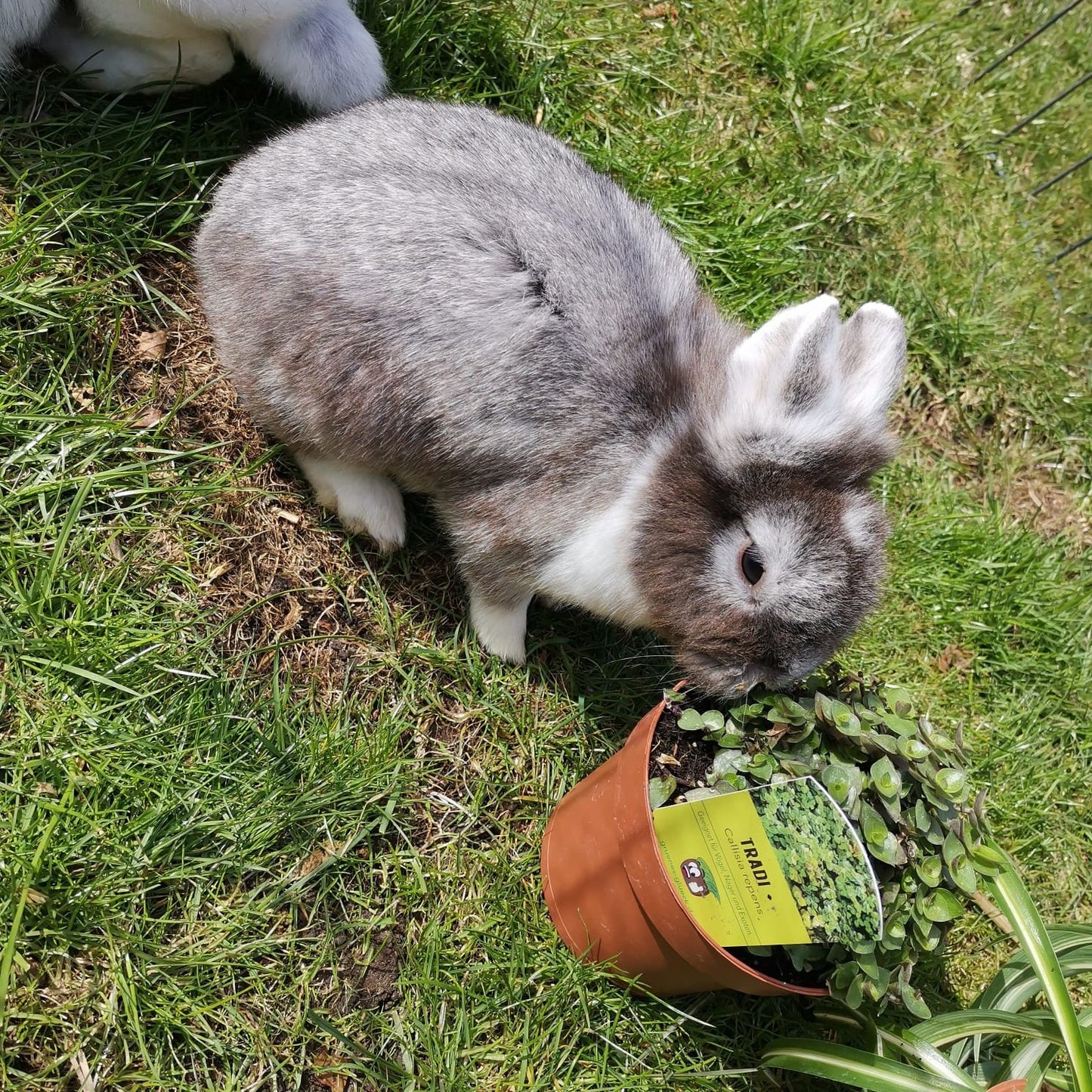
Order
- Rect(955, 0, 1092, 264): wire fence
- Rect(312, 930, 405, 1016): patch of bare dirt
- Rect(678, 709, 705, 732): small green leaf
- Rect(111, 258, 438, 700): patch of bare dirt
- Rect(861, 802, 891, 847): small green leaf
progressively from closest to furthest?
Rect(861, 802, 891, 847): small green leaf
Rect(678, 709, 705, 732): small green leaf
Rect(312, 930, 405, 1016): patch of bare dirt
Rect(111, 258, 438, 700): patch of bare dirt
Rect(955, 0, 1092, 264): wire fence

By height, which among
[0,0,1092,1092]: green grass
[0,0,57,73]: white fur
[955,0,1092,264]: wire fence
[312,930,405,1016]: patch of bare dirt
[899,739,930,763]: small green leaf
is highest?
[955,0,1092,264]: wire fence

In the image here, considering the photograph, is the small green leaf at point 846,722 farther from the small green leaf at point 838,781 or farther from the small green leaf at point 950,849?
the small green leaf at point 950,849

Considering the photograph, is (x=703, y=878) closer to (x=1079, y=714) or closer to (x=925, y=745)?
(x=925, y=745)

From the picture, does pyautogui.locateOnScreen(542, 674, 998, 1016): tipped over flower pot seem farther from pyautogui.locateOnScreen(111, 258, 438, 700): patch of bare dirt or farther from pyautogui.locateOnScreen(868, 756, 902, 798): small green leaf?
pyautogui.locateOnScreen(111, 258, 438, 700): patch of bare dirt

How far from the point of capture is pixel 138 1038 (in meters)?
2.76

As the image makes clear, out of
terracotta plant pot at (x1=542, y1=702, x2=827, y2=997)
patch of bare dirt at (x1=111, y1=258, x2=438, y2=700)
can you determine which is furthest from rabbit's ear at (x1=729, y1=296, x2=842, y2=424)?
patch of bare dirt at (x1=111, y1=258, x2=438, y2=700)

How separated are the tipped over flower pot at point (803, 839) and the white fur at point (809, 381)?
2.36ft

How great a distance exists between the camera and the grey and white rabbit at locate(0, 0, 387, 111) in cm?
306

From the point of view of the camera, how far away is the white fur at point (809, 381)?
2709mm

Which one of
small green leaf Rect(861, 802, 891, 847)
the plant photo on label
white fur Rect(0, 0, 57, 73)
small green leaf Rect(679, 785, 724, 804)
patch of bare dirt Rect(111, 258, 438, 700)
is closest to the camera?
the plant photo on label

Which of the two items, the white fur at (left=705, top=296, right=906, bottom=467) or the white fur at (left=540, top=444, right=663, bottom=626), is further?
the white fur at (left=540, top=444, right=663, bottom=626)

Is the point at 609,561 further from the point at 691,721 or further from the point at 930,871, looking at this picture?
the point at 930,871

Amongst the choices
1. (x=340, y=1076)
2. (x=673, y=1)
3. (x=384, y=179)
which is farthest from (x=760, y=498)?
(x=673, y=1)

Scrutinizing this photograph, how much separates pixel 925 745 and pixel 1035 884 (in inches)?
71.3
